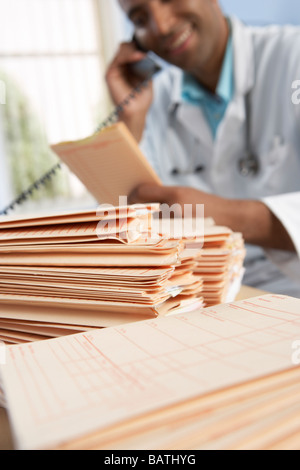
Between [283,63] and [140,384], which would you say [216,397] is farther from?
[283,63]

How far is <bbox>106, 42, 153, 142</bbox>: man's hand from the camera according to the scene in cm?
147

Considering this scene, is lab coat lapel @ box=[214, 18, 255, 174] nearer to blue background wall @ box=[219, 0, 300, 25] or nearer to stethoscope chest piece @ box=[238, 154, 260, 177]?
stethoscope chest piece @ box=[238, 154, 260, 177]

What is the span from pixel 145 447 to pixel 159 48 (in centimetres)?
156

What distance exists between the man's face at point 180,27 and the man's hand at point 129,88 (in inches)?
3.3

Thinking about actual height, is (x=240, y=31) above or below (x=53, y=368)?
above

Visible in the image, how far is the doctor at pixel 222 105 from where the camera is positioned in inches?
51.8

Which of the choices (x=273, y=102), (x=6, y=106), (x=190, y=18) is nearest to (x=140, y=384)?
(x=273, y=102)

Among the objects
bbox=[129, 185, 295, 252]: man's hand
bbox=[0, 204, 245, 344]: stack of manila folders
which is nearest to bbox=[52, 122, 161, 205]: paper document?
bbox=[129, 185, 295, 252]: man's hand

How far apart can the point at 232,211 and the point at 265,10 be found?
56.4 inches

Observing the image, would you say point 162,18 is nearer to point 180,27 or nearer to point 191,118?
point 180,27

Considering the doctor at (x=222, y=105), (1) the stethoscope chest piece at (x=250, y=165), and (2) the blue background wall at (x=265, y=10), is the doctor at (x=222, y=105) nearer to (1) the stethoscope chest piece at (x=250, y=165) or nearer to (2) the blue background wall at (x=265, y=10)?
(1) the stethoscope chest piece at (x=250, y=165)

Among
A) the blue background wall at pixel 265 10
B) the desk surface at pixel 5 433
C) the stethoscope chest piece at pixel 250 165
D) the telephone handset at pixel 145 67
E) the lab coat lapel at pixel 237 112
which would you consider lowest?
the desk surface at pixel 5 433

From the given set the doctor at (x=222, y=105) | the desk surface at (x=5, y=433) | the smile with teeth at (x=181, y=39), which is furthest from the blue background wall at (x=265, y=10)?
the desk surface at (x=5, y=433)

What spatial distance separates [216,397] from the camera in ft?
0.83
